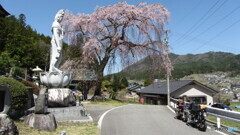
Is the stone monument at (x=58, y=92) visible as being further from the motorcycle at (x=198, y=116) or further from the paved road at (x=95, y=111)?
the motorcycle at (x=198, y=116)

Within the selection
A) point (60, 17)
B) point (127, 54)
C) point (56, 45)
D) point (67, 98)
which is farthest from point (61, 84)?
point (127, 54)

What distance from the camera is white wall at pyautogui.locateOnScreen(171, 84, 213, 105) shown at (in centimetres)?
2723

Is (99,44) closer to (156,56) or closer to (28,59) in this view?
(156,56)

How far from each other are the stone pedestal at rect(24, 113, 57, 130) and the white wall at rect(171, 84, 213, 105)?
77.0 ft

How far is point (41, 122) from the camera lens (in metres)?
5.82

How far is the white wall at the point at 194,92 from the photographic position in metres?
27.2

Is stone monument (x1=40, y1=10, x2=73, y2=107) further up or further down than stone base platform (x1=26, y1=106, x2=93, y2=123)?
further up

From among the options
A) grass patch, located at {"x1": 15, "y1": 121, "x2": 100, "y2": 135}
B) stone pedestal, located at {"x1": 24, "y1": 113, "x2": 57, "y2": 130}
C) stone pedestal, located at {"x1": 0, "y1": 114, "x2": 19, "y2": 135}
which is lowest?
grass patch, located at {"x1": 15, "y1": 121, "x2": 100, "y2": 135}

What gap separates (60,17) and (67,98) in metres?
4.24

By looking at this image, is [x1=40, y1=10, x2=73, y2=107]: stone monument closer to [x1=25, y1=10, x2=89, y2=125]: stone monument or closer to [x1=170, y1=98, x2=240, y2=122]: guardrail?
[x1=25, y1=10, x2=89, y2=125]: stone monument

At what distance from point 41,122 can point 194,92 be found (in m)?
26.0

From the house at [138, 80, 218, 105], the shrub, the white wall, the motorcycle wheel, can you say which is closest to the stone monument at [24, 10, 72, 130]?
the shrub

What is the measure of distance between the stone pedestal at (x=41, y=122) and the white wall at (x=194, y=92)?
23462mm

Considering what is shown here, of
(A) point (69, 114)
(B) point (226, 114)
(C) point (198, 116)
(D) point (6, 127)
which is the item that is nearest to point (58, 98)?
(A) point (69, 114)
